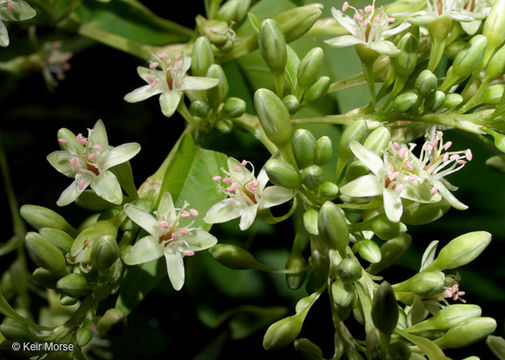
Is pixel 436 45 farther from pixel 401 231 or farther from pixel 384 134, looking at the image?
pixel 401 231

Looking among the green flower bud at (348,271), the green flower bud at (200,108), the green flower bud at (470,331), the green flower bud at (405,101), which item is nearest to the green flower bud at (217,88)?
the green flower bud at (200,108)

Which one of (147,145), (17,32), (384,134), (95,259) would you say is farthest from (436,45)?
(17,32)

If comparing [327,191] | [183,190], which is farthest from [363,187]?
[183,190]

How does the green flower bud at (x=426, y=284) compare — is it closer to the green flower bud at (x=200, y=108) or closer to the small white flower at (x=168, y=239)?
the small white flower at (x=168, y=239)

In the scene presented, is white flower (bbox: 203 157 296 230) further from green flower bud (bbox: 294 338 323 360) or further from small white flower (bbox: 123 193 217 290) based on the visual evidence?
green flower bud (bbox: 294 338 323 360)

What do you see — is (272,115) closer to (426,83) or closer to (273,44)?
(273,44)

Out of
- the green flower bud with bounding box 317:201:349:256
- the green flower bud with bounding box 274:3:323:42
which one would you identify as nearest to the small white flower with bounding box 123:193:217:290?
the green flower bud with bounding box 317:201:349:256
